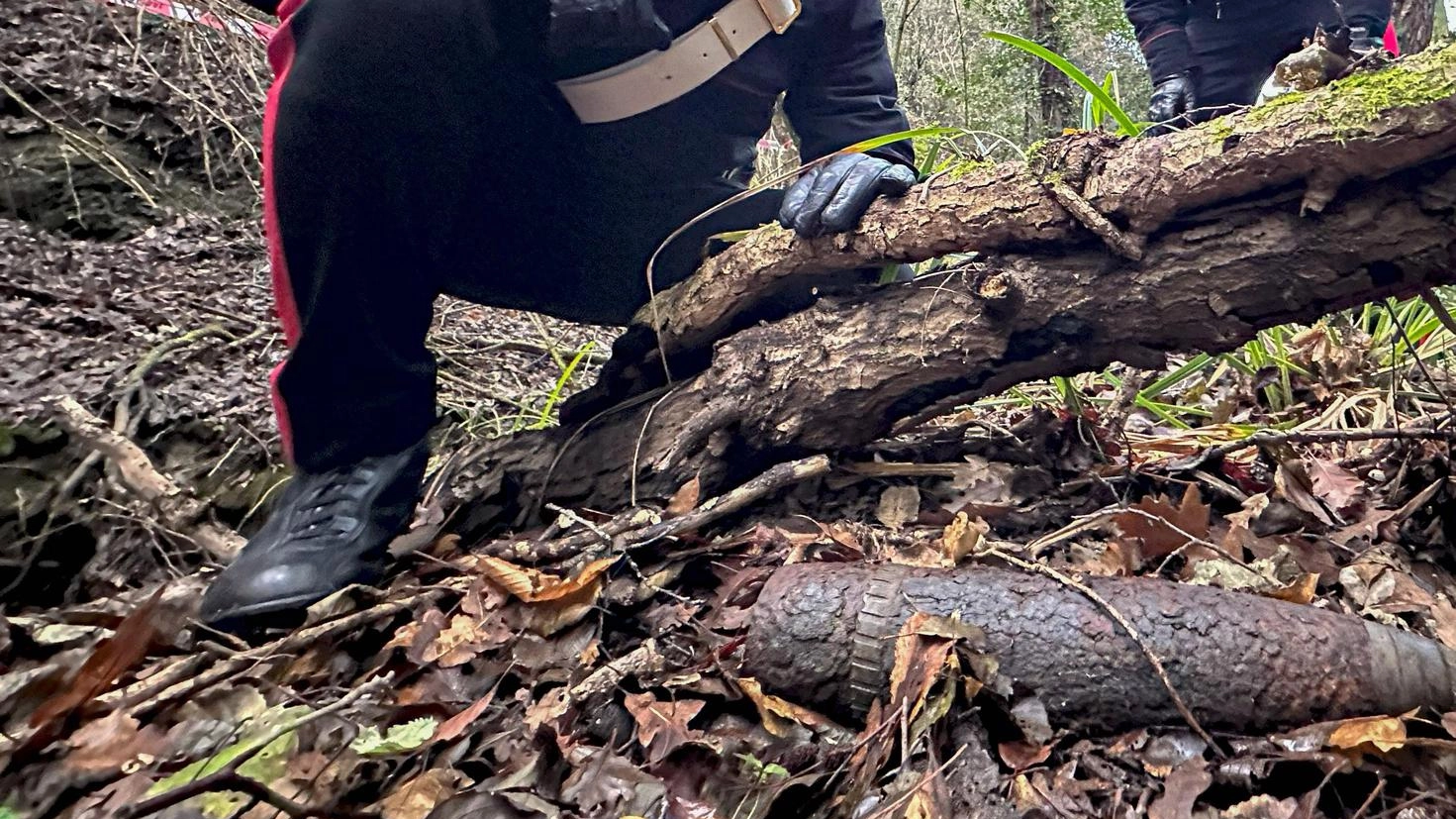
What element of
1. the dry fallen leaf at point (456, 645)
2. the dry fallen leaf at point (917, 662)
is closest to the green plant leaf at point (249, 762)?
the dry fallen leaf at point (456, 645)

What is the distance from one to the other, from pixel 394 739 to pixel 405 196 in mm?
1020

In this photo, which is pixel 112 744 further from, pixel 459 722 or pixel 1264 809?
pixel 1264 809

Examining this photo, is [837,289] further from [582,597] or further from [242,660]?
[242,660]

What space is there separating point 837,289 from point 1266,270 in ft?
2.38

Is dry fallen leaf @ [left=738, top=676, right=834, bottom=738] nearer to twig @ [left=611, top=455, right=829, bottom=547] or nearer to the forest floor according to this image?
the forest floor

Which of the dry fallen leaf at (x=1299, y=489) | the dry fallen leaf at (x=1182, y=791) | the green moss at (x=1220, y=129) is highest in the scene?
the green moss at (x=1220, y=129)

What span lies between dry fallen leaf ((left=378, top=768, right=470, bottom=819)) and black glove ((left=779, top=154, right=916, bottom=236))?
3.42 feet

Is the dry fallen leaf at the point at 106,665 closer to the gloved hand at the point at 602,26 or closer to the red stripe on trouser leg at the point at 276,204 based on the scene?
the red stripe on trouser leg at the point at 276,204

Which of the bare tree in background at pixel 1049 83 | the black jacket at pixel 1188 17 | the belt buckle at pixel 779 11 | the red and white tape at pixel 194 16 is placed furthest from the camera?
the bare tree in background at pixel 1049 83

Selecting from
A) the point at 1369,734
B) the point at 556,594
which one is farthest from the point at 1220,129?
the point at 556,594

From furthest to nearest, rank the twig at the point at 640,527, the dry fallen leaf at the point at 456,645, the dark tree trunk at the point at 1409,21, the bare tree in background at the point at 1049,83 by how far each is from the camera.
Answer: the bare tree in background at the point at 1049,83
the dark tree trunk at the point at 1409,21
the twig at the point at 640,527
the dry fallen leaf at the point at 456,645

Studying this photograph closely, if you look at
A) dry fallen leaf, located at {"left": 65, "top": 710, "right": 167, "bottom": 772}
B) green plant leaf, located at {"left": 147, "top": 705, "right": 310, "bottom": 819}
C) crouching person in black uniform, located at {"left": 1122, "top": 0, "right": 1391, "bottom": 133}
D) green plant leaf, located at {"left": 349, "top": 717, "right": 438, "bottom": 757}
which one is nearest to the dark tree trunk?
crouching person in black uniform, located at {"left": 1122, "top": 0, "right": 1391, "bottom": 133}

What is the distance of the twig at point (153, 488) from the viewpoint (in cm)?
151

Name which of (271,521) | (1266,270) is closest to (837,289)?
(1266,270)
